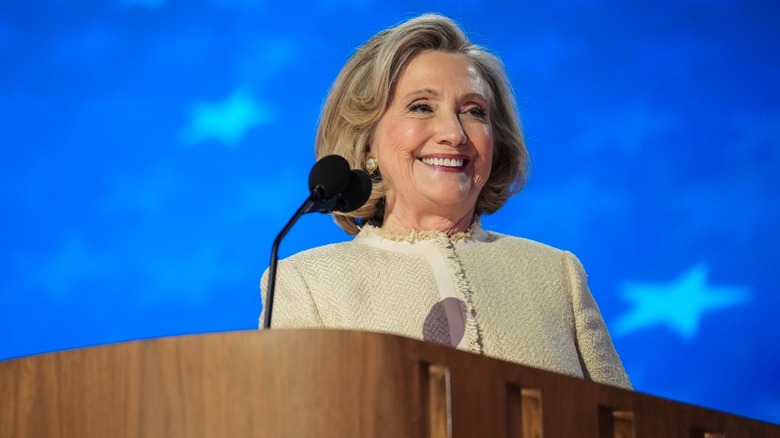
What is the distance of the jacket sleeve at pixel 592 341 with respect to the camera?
2490mm

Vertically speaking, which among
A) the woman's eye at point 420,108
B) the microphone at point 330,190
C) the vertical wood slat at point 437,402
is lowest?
the vertical wood slat at point 437,402

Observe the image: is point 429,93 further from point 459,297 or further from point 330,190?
point 330,190

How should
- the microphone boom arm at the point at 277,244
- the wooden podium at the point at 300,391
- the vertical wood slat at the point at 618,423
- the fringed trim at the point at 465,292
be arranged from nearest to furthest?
the wooden podium at the point at 300,391 < the vertical wood slat at the point at 618,423 < the microphone boom arm at the point at 277,244 < the fringed trim at the point at 465,292

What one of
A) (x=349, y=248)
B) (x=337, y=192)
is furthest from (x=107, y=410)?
(x=349, y=248)

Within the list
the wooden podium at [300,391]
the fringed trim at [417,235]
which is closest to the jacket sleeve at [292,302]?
the fringed trim at [417,235]

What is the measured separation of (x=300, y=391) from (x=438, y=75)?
→ 3.87 ft

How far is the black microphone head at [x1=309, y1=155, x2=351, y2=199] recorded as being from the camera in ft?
6.65

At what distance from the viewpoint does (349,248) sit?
2.54m

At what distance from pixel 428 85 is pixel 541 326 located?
55 centimetres

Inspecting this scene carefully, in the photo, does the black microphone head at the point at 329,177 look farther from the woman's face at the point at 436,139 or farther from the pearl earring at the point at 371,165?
the pearl earring at the point at 371,165

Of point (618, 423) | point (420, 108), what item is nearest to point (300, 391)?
point (618, 423)

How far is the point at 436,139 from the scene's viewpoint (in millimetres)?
2523

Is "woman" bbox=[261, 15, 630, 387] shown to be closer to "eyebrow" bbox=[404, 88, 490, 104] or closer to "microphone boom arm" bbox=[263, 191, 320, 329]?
"eyebrow" bbox=[404, 88, 490, 104]

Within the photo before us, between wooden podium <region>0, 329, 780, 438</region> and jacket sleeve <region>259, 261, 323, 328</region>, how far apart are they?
29.6 inches
